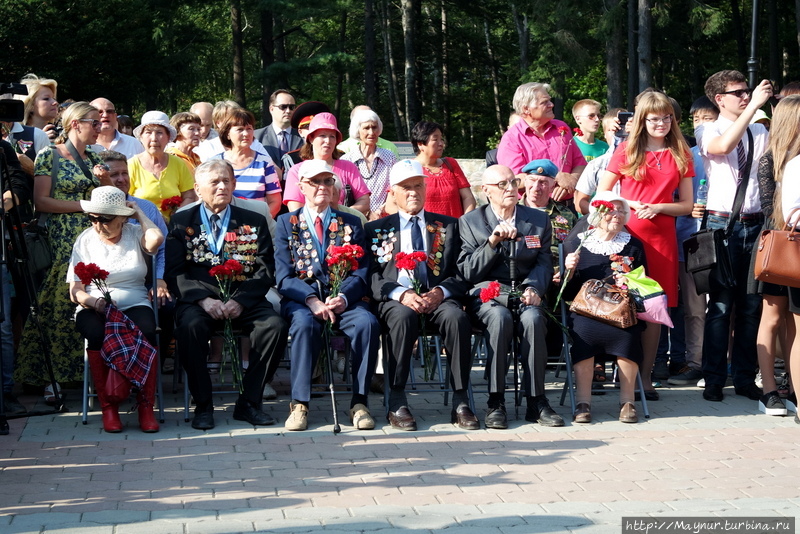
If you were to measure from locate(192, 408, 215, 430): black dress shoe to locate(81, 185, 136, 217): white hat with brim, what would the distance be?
1.38 m

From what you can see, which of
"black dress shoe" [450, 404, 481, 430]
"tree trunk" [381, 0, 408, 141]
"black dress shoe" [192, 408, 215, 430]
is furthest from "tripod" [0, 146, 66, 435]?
"tree trunk" [381, 0, 408, 141]

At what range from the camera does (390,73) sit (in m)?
33.2

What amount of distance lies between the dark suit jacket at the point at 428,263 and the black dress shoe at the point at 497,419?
0.84m

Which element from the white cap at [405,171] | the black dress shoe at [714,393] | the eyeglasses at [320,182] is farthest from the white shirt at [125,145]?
the black dress shoe at [714,393]

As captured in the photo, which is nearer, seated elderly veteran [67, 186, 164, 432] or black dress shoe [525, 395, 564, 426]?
A: seated elderly veteran [67, 186, 164, 432]

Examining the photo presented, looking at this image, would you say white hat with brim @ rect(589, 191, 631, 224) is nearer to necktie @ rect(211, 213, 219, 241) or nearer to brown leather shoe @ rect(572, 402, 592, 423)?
brown leather shoe @ rect(572, 402, 592, 423)

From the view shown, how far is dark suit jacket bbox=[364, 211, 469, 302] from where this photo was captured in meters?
7.12

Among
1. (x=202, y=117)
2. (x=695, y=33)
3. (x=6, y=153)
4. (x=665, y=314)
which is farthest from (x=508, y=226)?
(x=695, y=33)

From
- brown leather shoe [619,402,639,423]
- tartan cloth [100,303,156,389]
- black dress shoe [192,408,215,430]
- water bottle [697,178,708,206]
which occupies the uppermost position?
water bottle [697,178,708,206]

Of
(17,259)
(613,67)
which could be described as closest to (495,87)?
(613,67)

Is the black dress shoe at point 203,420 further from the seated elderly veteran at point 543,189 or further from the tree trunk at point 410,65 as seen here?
the tree trunk at point 410,65

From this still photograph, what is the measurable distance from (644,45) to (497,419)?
18.7 m

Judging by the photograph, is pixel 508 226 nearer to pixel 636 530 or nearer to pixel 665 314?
pixel 665 314

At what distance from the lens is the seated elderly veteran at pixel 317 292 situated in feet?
22.2
